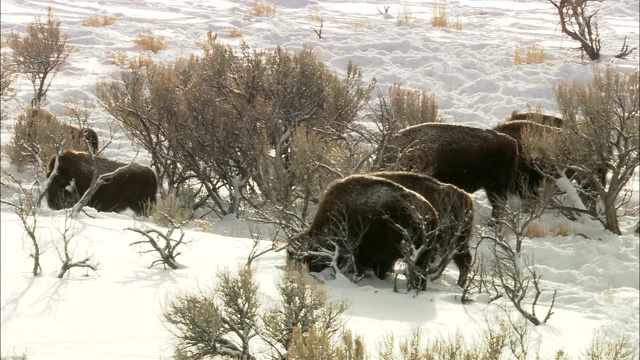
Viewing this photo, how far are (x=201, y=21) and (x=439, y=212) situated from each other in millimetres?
25777

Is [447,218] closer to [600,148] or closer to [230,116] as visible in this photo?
[600,148]

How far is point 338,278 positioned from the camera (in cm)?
866

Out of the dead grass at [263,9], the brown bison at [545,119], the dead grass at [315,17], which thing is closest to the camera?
the brown bison at [545,119]

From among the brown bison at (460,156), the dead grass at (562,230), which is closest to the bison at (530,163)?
the brown bison at (460,156)

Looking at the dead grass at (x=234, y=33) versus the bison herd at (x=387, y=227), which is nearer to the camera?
the bison herd at (x=387, y=227)

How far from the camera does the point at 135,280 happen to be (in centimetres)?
782

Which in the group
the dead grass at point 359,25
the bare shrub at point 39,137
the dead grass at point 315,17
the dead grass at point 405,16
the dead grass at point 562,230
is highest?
the dead grass at point 405,16

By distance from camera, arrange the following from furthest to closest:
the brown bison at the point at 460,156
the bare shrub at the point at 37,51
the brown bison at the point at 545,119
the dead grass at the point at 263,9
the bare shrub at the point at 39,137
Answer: the dead grass at the point at 263,9 → the bare shrub at the point at 37,51 → the bare shrub at the point at 39,137 → the brown bison at the point at 545,119 → the brown bison at the point at 460,156

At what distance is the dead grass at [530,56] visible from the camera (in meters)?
27.8

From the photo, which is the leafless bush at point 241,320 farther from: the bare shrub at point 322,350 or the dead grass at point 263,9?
the dead grass at point 263,9

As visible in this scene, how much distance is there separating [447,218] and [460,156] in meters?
4.00

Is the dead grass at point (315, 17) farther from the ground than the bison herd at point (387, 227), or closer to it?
farther from the ground

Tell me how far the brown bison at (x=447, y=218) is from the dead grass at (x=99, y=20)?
82.7ft

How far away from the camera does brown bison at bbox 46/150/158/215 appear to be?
14.1m
